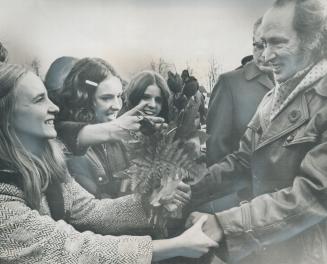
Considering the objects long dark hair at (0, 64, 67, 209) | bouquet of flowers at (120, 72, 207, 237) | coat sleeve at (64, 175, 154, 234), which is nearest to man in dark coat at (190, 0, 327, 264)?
bouquet of flowers at (120, 72, 207, 237)

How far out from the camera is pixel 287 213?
2.44 meters

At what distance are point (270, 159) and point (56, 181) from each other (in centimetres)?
115

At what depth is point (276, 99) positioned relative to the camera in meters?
2.55

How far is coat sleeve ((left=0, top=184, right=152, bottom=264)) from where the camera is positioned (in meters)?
2.35

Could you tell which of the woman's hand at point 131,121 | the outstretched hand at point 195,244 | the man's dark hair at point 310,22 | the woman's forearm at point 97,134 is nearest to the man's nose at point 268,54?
the man's dark hair at point 310,22

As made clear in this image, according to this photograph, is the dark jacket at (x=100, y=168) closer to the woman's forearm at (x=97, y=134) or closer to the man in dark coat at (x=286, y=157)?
the woman's forearm at (x=97, y=134)

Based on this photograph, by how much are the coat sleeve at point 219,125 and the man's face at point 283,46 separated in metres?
0.30

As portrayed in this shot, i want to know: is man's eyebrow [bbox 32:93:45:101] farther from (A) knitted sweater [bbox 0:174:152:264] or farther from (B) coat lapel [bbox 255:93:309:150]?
(B) coat lapel [bbox 255:93:309:150]

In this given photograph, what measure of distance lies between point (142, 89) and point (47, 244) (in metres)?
0.95

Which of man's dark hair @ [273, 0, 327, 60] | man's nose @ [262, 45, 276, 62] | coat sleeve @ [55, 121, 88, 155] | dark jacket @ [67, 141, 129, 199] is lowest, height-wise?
dark jacket @ [67, 141, 129, 199]

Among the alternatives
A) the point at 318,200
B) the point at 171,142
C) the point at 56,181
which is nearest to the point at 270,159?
the point at 318,200

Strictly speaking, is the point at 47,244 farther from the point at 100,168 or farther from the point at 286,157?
the point at 286,157

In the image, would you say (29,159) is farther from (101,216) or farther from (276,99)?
(276,99)

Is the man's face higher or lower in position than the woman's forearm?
higher
